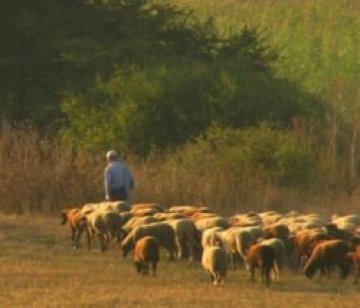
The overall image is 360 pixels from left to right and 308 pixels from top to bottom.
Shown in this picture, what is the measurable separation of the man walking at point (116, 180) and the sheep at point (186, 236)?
4458 mm

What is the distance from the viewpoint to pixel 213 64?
4138 centimetres

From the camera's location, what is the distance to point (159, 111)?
128ft

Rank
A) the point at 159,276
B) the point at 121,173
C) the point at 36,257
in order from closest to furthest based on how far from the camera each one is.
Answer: the point at 159,276
the point at 36,257
the point at 121,173

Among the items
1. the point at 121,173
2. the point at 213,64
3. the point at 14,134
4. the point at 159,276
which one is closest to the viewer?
the point at 159,276

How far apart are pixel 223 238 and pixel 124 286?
277 centimetres

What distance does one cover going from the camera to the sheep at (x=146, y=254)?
70.4 feet

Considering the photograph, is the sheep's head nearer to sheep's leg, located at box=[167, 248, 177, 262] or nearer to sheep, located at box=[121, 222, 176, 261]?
sheep, located at box=[121, 222, 176, 261]

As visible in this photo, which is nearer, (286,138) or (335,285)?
(335,285)

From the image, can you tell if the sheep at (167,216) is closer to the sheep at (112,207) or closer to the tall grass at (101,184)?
the sheep at (112,207)

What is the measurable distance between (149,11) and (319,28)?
20.2 meters

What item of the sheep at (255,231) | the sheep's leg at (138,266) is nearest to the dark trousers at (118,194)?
the sheep at (255,231)

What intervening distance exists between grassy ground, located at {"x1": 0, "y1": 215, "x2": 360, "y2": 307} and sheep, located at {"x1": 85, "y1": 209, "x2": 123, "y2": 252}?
0.34m

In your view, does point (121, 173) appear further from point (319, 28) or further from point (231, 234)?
point (319, 28)

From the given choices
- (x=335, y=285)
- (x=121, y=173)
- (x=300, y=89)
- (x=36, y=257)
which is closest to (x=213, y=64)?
(x=300, y=89)
